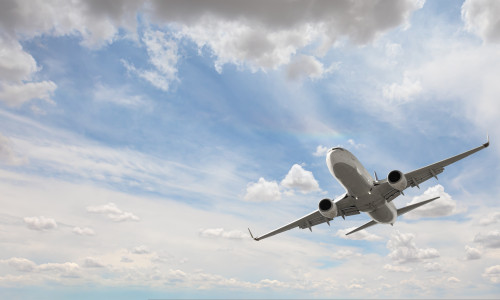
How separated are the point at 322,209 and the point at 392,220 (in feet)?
37.0

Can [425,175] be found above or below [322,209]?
above

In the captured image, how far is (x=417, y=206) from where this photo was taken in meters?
39.6

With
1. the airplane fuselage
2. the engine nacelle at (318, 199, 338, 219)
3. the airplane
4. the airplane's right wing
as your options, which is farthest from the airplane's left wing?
the engine nacelle at (318, 199, 338, 219)

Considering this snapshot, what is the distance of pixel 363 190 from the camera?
31703 mm

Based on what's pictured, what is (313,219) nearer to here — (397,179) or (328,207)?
(328,207)

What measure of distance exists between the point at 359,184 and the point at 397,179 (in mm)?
3394

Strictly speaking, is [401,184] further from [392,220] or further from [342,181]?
[392,220]

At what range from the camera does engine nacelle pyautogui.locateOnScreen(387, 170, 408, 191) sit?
97.1ft

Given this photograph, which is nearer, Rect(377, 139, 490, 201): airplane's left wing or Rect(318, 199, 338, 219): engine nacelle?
Rect(377, 139, 490, 201): airplane's left wing

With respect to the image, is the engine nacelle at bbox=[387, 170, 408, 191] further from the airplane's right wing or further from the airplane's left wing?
the airplane's right wing

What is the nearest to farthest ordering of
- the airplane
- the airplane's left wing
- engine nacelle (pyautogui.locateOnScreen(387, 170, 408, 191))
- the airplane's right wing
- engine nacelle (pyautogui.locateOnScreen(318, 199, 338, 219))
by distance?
the airplane, engine nacelle (pyautogui.locateOnScreen(387, 170, 408, 191)), the airplane's left wing, engine nacelle (pyautogui.locateOnScreen(318, 199, 338, 219)), the airplane's right wing

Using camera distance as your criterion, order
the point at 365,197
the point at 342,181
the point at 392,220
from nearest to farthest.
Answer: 1. the point at 342,181
2. the point at 365,197
3. the point at 392,220

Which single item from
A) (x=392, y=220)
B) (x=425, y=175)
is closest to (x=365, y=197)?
(x=425, y=175)

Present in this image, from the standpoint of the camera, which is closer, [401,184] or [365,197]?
[401,184]
